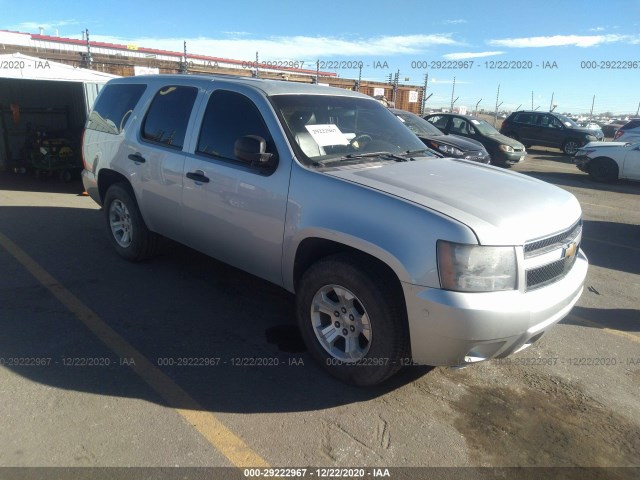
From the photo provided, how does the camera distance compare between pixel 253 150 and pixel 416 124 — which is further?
pixel 416 124

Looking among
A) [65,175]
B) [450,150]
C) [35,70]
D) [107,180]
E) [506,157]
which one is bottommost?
[65,175]

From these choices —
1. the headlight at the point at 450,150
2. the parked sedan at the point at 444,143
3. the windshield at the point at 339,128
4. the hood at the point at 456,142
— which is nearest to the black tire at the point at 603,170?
the parked sedan at the point at 444,143

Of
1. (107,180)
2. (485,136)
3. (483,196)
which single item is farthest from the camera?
(485,136)

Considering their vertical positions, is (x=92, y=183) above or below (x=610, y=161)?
below

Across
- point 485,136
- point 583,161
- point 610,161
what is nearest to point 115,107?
point 485,136

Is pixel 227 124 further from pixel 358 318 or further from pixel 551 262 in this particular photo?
pixel 551 262

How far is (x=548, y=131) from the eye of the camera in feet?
67.9

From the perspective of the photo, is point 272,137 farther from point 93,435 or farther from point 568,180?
point 568,180

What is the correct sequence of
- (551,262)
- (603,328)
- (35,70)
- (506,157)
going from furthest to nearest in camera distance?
(506,157), (35,70), (603,328), (551,262)

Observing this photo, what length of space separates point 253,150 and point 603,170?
523 inches

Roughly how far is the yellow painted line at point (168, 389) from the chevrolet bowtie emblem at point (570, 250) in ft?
7.36

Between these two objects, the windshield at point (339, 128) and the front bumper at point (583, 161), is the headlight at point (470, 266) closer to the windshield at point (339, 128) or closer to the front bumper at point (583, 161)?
the windshield at point (339, 128)

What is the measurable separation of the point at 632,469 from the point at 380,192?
2083 millimetres

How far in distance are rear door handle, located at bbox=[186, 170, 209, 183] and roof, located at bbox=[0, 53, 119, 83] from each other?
22.5 ft
